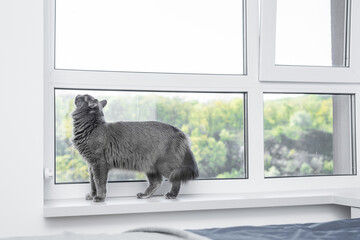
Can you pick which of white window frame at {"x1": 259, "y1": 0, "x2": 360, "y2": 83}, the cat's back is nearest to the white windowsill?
the cat's back

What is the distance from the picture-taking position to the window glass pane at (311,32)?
7.91 ft

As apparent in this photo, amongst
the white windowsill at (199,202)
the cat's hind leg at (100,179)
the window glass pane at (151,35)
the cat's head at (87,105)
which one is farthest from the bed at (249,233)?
the window glass pane at (151,35)

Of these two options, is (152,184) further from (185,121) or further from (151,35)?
(151,35)

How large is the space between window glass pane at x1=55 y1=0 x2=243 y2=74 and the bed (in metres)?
1.16

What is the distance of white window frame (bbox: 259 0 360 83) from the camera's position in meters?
2.34

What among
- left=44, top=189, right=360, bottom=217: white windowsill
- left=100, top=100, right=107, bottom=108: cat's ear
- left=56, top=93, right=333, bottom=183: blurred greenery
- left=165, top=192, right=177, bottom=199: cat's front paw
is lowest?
left=44, top=189, right=360, bottom=217: white windowsill

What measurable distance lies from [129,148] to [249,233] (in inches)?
35.2

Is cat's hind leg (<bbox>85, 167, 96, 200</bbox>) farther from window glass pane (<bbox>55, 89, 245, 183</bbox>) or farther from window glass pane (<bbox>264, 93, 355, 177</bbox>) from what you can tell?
window glass pane (<bbox>264, 93, 355, 177</bbox>)

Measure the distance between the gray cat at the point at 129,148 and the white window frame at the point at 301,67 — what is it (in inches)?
24.0
